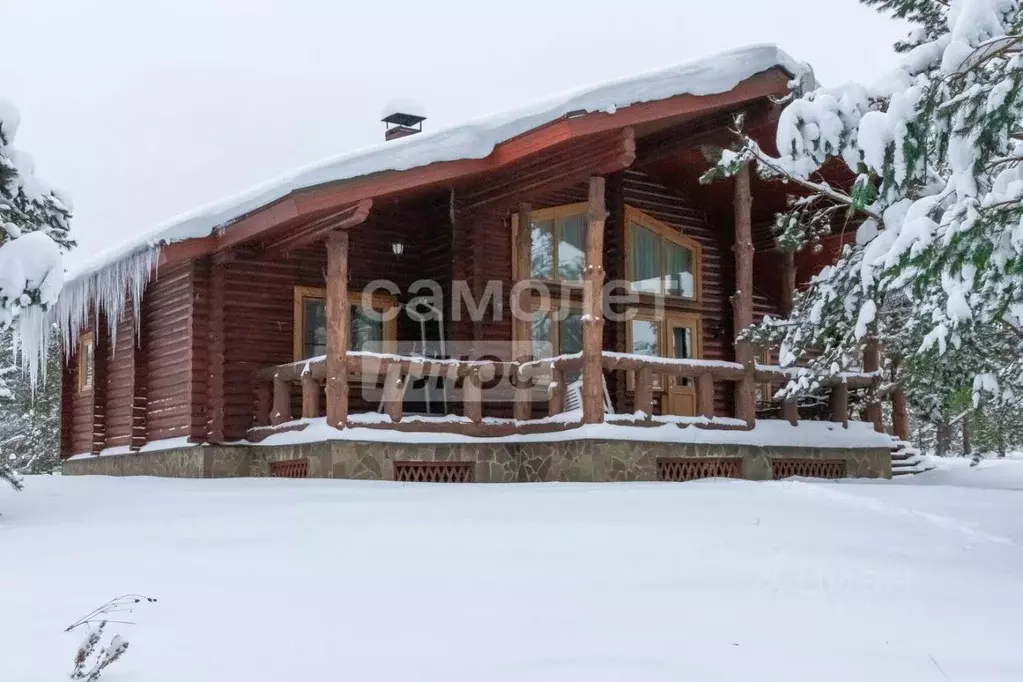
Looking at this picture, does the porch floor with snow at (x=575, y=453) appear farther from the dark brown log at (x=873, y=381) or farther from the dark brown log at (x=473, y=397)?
the dark brown log at (x=873, y=381)

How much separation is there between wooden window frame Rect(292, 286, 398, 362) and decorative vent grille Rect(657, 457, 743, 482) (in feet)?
13.8

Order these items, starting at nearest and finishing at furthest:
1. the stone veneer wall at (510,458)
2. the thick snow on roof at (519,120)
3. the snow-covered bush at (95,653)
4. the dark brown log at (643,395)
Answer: the snow-covered bush at (95,653) < the thick snow on roof at (519,120) < the stone veneer wall at (510,458) < the dark brown log at (643,395)

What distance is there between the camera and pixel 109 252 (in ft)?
47.5

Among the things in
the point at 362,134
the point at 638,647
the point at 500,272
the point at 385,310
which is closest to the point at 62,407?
the point at 385,310

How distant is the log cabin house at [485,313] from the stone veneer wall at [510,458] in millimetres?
25

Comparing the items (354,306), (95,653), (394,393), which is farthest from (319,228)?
(95,653)

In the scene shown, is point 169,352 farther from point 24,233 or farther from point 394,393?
point 24,233

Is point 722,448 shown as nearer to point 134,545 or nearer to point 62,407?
point 134,545

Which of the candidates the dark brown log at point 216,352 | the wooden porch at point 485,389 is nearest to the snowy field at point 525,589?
the wooden porch at point 485,389

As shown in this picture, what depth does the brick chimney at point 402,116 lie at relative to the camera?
1673cm

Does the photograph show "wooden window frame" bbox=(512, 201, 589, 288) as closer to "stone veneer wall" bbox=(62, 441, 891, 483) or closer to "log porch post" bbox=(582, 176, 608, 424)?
"log porch post" bbox=(582, 176, 608, 424)

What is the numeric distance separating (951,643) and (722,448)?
7515mm

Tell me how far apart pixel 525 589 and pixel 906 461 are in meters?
12.1

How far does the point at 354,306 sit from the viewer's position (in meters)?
14.0
